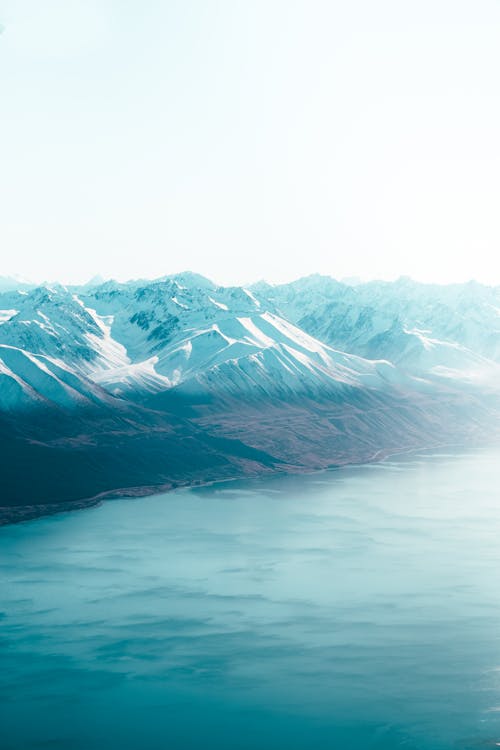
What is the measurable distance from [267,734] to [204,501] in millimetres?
112395

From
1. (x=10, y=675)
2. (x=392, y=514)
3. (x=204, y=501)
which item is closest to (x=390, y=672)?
(x=10, y=675)

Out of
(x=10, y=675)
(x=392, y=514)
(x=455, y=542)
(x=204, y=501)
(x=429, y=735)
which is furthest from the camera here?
(x=204, y=501)

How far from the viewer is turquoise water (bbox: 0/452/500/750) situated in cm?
7525

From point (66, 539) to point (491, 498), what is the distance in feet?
305

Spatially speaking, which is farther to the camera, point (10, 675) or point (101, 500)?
point (101, 500)

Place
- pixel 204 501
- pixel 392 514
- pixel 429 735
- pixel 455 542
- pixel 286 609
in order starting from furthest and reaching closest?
pixel 204 501
pixel 392 514
pixel 455 542
pixel 286 609
pixel 429 735

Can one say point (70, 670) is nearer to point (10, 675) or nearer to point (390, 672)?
point (10, 675)

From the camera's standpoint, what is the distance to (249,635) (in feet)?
316

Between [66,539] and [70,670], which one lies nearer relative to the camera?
[70,670]

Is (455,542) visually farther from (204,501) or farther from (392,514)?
(204,501)

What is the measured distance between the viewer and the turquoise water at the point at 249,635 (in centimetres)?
7525

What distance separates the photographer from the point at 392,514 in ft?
563

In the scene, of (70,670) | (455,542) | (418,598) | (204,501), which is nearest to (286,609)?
(418,598)

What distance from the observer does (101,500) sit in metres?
186
